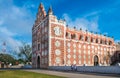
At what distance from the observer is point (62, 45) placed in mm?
58094

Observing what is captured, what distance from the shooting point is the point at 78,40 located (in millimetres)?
65562

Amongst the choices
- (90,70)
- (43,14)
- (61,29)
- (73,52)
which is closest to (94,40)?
(73,52)

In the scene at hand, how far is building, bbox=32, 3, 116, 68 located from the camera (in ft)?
184

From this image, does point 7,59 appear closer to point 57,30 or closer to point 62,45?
point 62,45

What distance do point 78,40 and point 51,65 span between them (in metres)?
16.2

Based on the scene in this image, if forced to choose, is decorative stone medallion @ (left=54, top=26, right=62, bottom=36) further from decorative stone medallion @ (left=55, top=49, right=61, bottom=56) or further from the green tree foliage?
the green tree foliage

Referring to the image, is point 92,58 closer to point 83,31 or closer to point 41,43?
point 83,31

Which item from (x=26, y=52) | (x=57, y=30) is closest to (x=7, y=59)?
(x=26, y=52)

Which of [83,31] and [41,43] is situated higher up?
[83,31]

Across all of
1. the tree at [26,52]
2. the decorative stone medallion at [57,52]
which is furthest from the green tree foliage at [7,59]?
the decorative stone medallion at [57,52]

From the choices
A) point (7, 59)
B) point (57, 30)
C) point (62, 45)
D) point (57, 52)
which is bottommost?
point (7, 59)

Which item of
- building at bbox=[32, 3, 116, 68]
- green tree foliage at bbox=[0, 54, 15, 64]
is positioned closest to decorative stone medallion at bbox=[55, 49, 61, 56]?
building at bbox=[32, 3, 116, 68]

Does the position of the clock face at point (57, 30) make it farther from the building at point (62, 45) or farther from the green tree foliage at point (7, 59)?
the green tree foliage at point (7, 59)

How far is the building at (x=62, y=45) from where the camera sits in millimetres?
56062
